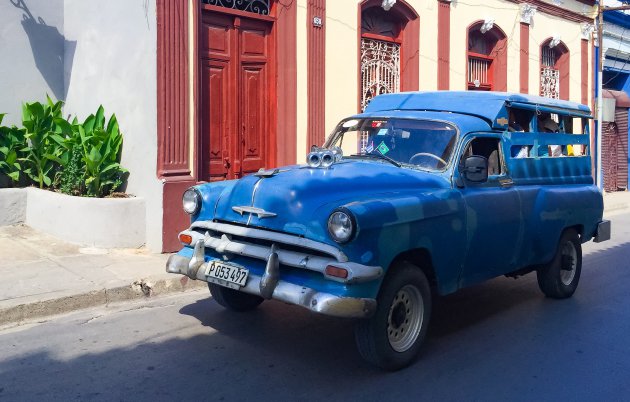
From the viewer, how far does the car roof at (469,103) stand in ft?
20.3

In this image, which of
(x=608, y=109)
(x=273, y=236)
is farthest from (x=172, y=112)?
(x=608, y=109)

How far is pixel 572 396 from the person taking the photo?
4.49m

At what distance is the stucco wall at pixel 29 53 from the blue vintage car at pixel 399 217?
5777 millimetres

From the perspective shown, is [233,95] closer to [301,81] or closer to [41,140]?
[301,81]

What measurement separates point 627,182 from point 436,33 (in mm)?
10838

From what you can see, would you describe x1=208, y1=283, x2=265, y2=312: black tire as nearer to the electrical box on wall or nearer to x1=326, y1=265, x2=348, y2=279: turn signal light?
x1=326, y1=265, x2=348, y2=279: turn signal light

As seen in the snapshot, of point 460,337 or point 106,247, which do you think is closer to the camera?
point 460,337

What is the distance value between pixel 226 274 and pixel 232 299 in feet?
4.11

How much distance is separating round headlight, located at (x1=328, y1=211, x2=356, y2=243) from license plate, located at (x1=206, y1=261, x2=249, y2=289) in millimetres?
758

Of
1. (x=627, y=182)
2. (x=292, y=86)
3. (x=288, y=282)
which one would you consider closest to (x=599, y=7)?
(x=627, y=182)

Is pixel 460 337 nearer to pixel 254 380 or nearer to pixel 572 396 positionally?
pixel 572 396

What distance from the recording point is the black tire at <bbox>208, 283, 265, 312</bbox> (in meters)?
5.99

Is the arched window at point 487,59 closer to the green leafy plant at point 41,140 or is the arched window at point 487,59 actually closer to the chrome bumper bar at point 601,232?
the chrome bumper bar at point 601,232

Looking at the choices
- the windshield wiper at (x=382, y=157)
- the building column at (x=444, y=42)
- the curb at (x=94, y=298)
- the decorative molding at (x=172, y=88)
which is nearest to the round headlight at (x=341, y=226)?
the windshield wiper at (x=382, y=157)
